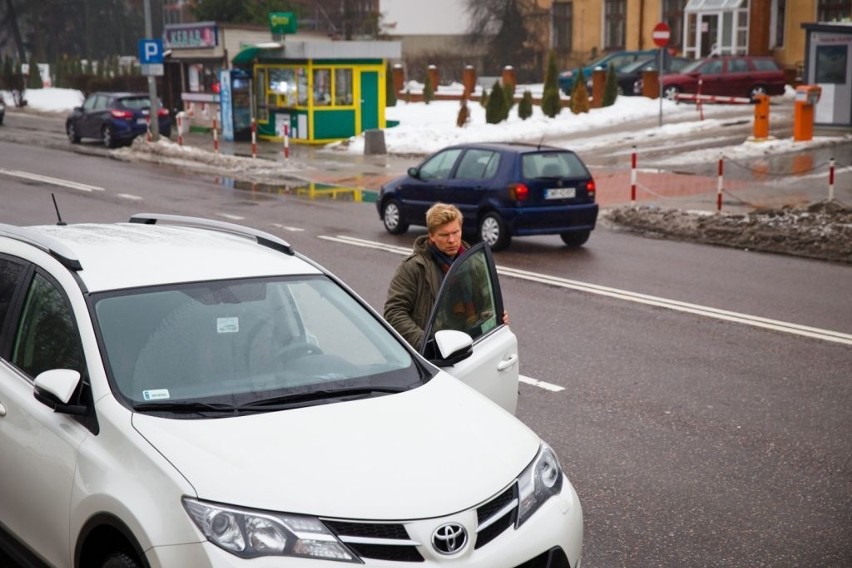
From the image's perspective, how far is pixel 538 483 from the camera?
4.50m

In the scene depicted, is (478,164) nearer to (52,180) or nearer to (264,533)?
(52,180)

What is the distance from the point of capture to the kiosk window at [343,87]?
3456 cm

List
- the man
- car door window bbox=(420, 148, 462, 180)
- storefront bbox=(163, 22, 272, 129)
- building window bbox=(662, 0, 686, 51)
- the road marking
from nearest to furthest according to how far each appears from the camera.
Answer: the man, car door window bbox=(420, 148, 462, 180), the road marking, storefront bbox=(163, 22, 272, 129), building window bbox=(662, 0, 686, 51)

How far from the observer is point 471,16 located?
220ft

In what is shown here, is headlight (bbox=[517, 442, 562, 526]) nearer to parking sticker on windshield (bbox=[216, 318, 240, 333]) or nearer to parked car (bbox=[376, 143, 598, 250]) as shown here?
parking sticker on windshield (bbox=[216, 318, 240, 333])

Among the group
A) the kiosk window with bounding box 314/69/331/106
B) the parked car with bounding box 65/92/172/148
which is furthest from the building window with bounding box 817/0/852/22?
the parked car with bounding box 65/92/172/148

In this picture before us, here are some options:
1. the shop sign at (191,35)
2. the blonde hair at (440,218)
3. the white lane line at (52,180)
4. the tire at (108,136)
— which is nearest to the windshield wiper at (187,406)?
the blonde hair at (440,218)

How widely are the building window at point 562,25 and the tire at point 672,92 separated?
19866mm

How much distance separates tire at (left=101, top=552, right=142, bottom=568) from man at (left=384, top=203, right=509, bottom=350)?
254 cm

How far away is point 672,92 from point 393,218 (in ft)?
84.7

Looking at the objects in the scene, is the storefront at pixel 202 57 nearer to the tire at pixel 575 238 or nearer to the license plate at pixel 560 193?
the tire at pixel 575 238

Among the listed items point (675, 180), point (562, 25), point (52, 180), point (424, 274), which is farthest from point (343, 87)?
point (562, 25)

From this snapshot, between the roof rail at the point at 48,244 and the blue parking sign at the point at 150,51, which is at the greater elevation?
the blue parking sign at the point at 150,51

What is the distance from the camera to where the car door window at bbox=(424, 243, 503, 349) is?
19.1 feet
